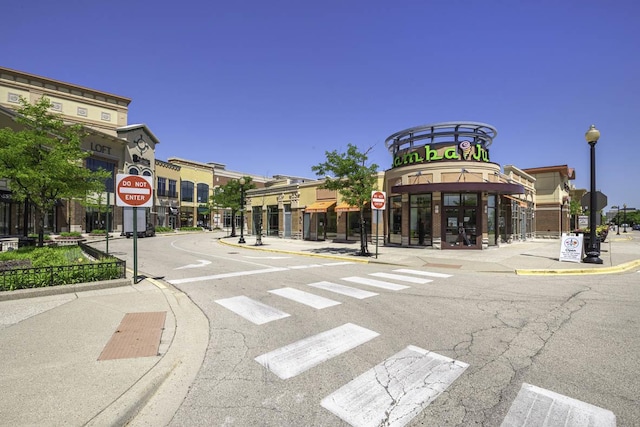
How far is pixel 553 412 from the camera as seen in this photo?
313cm

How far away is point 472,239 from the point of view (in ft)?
67.6

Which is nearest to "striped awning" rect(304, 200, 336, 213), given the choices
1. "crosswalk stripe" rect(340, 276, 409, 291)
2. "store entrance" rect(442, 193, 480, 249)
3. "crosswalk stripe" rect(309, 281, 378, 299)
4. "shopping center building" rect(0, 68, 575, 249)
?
"shopping center building" rect(0, 68, 575, 249)

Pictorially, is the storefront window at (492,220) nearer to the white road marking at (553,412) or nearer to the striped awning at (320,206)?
the striped awning at (320,206)

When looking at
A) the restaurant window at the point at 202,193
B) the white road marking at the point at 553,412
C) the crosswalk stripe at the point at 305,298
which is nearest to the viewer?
the white road marking at the point at 553,412

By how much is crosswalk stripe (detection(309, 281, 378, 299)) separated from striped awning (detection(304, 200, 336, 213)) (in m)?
17.8

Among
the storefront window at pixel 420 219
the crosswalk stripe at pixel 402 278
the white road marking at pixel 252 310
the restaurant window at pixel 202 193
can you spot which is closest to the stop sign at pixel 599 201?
the storefront window at pixel 420 219

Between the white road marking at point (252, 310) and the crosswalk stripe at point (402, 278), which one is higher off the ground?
the white road marking at point (252, 310)

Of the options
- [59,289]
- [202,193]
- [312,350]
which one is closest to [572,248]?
[312,350]

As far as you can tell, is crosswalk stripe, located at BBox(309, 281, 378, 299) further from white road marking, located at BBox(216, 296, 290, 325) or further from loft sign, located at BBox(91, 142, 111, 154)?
loft sign, located at BBox(91, 142, 111, 154)

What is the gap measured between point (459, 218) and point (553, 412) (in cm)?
1879

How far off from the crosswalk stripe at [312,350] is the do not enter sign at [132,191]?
6047 mm

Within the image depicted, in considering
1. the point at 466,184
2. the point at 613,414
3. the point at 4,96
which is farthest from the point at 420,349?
the point at 4,96

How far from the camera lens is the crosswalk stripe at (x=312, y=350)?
4129 mm

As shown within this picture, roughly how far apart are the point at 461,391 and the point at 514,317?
343 cm
